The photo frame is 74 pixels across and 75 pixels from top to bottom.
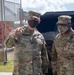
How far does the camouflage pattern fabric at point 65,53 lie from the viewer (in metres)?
4.73

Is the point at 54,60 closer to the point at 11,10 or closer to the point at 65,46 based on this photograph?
the point at 65,46

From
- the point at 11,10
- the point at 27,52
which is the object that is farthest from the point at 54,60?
the point at 11,10

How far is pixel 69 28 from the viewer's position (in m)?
4.76

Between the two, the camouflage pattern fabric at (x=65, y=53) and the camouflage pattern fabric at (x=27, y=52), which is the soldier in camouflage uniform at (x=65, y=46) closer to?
the camouflage pattern fabric at (x=65, y=53)

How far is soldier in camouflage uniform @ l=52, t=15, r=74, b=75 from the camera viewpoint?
4723 mm

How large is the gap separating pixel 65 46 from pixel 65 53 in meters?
0.11

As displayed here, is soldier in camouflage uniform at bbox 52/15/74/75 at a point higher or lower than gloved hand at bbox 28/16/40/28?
lower

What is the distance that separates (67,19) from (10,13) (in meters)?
13.4

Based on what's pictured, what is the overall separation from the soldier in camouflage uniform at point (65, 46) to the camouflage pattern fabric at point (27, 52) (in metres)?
0.31

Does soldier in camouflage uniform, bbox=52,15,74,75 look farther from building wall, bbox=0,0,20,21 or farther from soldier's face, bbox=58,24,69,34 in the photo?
building wall, bbox=0,0,20,21

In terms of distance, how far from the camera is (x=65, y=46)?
4.77 metres

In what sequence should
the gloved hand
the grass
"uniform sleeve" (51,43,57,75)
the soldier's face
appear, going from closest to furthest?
the soldier's face < the gloved hand < "uniform sleeve" (51,43,57,75) < the grass

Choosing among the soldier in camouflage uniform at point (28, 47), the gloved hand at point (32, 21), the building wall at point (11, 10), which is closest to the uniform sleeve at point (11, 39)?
the soldier in camouflage uniform at point (28, 47)

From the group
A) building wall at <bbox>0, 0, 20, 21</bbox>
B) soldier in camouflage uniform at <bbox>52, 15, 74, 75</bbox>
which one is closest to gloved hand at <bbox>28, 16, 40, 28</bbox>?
soldier in camouflage uniform at <bbox>52, 15, 74, 75</bbox>
